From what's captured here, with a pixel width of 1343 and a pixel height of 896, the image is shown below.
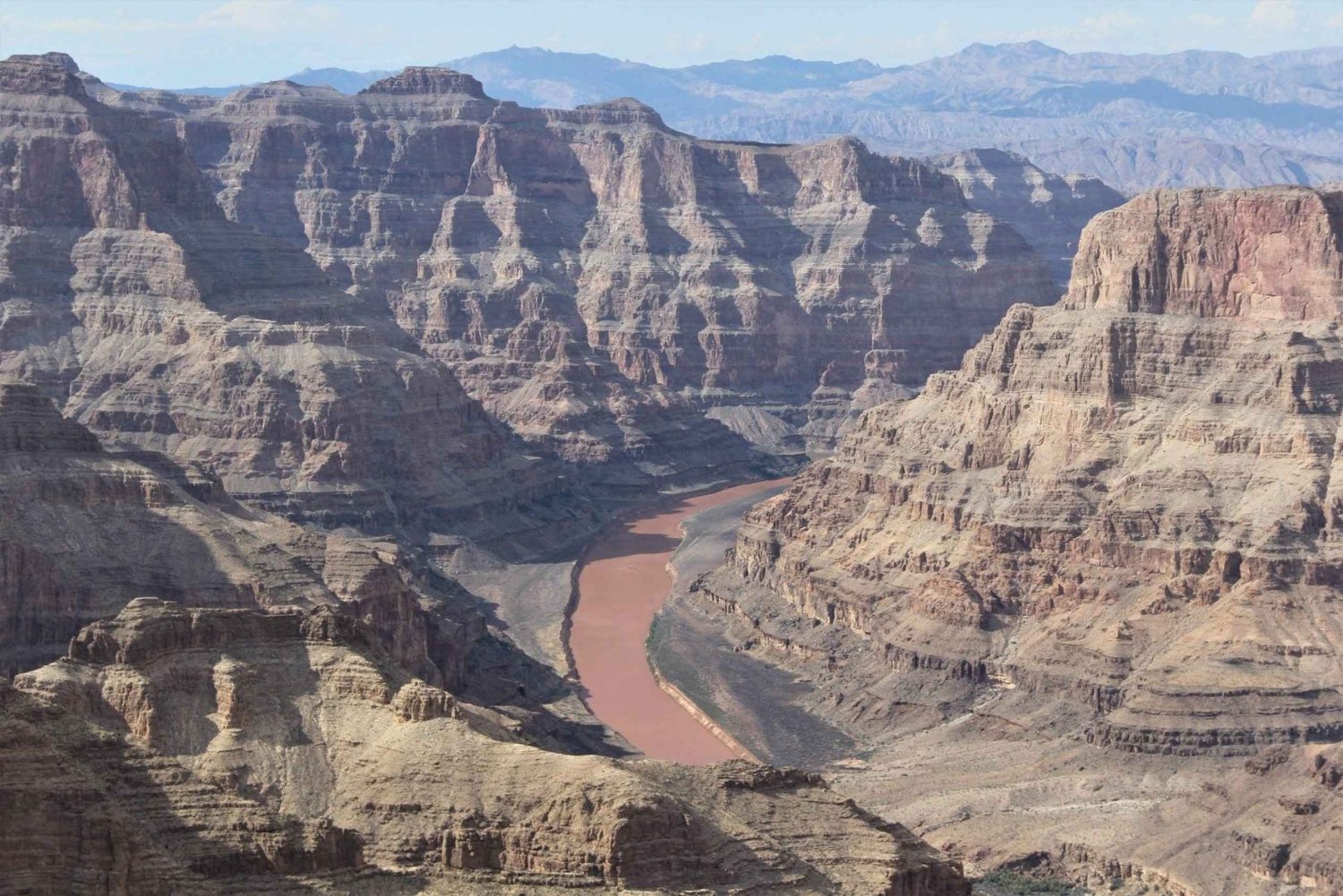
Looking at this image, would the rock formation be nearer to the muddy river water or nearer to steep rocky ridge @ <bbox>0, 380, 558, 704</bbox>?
the muddy river water

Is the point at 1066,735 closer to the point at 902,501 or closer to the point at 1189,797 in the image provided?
the point at 1189,797

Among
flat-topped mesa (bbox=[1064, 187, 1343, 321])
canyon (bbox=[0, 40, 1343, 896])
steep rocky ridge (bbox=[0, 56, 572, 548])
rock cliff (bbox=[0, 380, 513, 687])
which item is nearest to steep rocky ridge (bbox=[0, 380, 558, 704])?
rock cliff (bbox=[0, 380, 513, 687])

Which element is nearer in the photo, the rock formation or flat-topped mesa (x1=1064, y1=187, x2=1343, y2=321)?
the rock formation

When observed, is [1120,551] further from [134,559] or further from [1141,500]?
[134,559]

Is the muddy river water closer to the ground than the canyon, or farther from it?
closer to the ground

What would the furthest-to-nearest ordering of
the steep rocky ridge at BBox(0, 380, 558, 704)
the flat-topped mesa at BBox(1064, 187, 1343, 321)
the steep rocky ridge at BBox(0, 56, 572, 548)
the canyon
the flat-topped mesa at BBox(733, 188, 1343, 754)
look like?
1. the steep rocky ridge at BBox(0, 56, 572, 548)
2. the flat-topped mesa at BBox(1064, 187, 1343, 321)
3. the flat-topped mesa at BBox(733, 188, 1343, 754)
4. the steep rocky ridge at BBox(0, 380, 558, 704)
5. the canyon

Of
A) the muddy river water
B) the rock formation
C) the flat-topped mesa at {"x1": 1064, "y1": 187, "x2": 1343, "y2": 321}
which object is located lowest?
the muddy river water

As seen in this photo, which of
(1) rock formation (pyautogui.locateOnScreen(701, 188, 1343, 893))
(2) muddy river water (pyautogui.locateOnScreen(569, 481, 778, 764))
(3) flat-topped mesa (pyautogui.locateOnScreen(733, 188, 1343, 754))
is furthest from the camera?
(2) muddy river water (pyautogui.locateOnScreen(569, 481, 778, 764))
